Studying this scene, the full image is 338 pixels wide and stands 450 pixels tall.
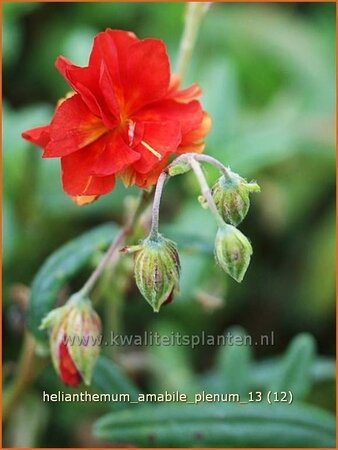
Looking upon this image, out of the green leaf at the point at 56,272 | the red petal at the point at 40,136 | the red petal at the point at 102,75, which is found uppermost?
the red petal at the point at 102,75

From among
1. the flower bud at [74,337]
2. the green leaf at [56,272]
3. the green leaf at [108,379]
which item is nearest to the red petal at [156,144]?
the flower bud at [74,337]

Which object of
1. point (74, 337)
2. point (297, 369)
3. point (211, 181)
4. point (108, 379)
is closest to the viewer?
point (74, 337)

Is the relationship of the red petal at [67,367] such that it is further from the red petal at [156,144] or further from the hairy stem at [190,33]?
the hairy stem at [190,33]

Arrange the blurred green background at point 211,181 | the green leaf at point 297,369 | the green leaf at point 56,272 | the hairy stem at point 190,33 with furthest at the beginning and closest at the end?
the blurred green background at point 211,181 → the green leaf at point 297,369 → the hairy stem at point 190,33 → the green leaf at point 56,272

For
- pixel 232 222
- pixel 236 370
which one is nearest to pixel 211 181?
pixel 236 370

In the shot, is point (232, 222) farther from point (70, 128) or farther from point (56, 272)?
point (56, 272)

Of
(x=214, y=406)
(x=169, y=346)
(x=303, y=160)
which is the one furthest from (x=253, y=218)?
(x=214, y=406)

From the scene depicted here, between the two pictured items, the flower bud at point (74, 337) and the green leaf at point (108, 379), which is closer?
the flower bud at point (74, 337)
